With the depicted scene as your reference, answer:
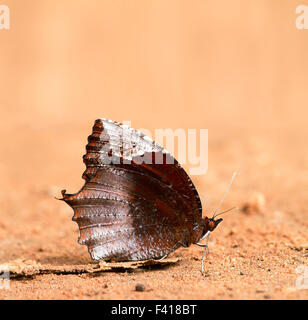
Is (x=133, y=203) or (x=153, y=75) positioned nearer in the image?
(x=133, y=203)

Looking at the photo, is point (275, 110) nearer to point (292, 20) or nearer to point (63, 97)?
point (292, 20)

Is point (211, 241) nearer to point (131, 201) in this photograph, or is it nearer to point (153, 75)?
point (131, 201)

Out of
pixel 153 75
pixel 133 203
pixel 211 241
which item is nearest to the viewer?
pixel 133 203

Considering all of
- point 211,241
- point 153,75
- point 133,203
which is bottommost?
point 211,241

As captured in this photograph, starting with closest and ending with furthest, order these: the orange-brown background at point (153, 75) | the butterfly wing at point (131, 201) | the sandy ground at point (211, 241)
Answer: the sandy ground at point (211, 241)
the butterfly wing at point (131, 201)
the orange-brown background at point (153, 75)

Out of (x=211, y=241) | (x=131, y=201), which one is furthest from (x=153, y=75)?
(x=131, y=201)

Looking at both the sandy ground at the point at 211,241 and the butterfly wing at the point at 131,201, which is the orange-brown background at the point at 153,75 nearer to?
the sandy ground at the point at 211,241

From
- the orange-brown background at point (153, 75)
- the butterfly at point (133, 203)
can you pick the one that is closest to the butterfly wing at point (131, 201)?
the butterfly at point (133, 203)
